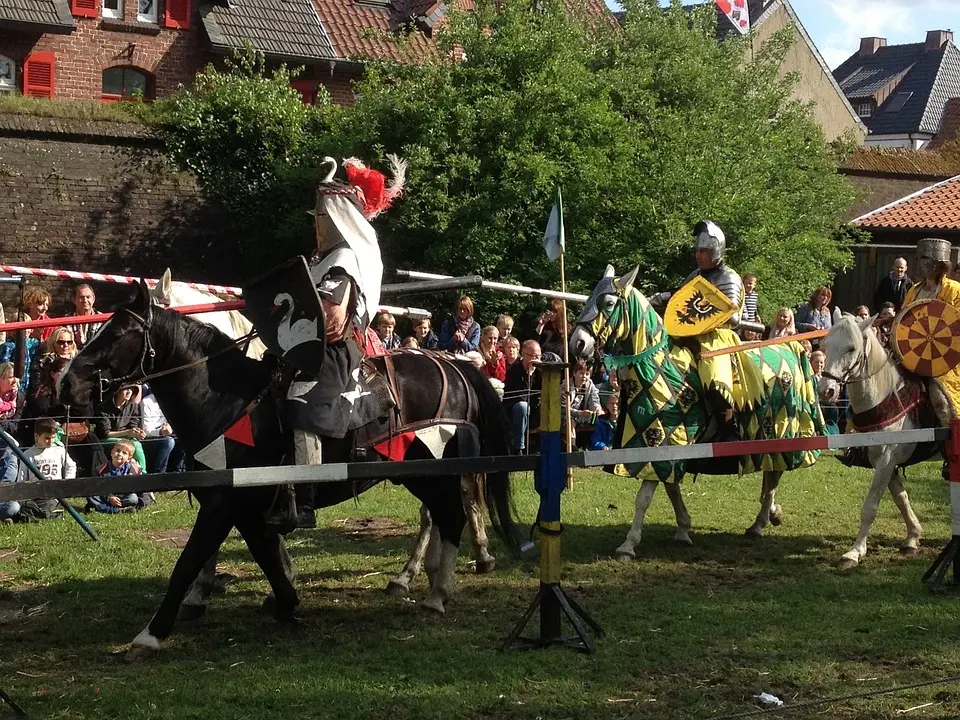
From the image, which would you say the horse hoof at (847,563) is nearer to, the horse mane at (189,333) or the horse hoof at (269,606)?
the horse hoof at (269,606)

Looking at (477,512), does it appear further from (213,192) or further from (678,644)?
(213,192)

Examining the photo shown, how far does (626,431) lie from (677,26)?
14.4 m

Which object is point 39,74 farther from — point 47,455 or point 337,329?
point 337,329

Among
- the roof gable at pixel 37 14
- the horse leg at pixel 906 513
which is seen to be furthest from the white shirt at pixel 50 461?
the roof gable at pixel 37 14

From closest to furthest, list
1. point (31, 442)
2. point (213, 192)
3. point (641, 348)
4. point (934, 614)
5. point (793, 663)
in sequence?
1. point (793, 663)
2. point (934, 614)
3. point (641, 348)
4. point (31, 442)
5. point (213, 192)

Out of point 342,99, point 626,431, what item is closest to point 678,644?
point 626,431

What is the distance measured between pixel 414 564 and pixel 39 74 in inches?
819

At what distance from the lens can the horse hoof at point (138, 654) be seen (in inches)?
257

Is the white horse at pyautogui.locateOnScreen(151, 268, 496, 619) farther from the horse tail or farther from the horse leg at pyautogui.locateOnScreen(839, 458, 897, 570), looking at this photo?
the horse leg at pyautogui.locateOnScreen(839, 458, 897, 570)

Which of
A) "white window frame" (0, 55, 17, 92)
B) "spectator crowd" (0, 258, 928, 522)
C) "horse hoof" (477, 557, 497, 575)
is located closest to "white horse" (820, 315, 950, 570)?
"spectator crowd" (0, 258, 928, 522)

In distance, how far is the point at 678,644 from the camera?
6820mm

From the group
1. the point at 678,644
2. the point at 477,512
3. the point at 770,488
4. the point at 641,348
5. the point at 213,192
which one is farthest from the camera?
the point at 213,192

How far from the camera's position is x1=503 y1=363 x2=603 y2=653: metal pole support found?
6.45 m

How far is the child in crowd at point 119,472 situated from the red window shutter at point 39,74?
16563 mm
